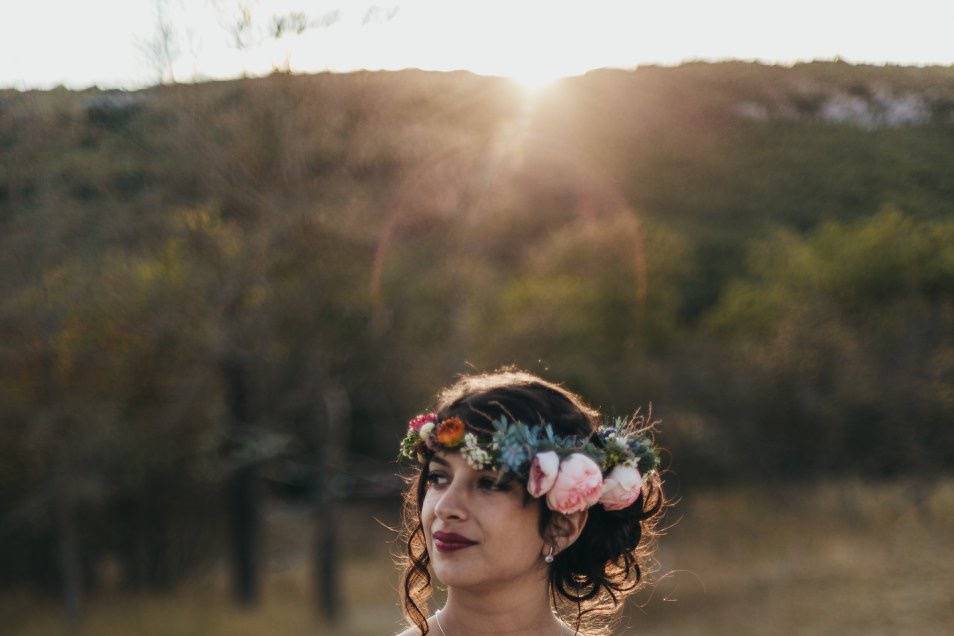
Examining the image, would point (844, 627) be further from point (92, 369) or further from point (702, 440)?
point (92, 369)

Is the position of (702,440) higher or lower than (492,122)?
lower

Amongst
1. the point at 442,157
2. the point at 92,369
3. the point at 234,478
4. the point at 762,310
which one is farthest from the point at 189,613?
the point at 762,310

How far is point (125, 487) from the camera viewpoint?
11.6 meters

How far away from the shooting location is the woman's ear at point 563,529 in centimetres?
240

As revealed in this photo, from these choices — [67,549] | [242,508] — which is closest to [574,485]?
[67,549]

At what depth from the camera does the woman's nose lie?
227 cm

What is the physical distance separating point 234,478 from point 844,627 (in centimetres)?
634

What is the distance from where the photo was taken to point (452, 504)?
229 cm

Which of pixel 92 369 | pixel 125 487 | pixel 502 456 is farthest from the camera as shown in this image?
pixel 125 487

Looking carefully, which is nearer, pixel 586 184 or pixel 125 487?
pixel 125 487

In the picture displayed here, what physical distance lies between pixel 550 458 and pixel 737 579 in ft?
39.0

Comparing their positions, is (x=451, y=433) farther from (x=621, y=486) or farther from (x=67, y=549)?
(x=67, y=549)

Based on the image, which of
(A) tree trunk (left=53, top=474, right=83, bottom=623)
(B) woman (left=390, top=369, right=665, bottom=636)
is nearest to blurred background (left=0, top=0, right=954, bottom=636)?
(A) tree trunk (left=53, top=474, right=83, bottom=623)

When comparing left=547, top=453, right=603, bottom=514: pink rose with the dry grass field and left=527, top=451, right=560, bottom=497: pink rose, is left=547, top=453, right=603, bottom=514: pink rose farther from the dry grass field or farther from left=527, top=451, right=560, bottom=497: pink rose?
the dry grass field
